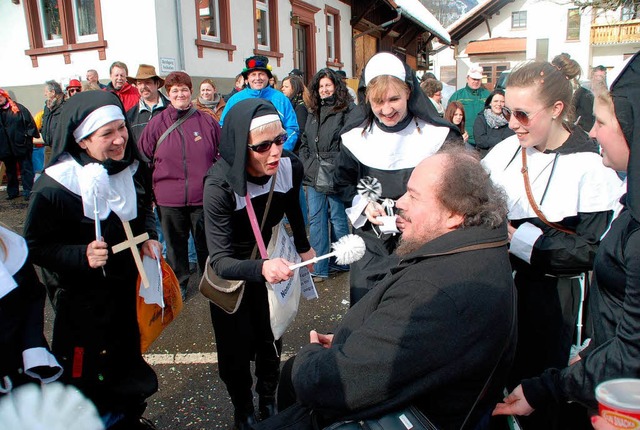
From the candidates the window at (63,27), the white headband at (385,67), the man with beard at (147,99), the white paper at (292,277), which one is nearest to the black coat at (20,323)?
the white paper at (292,277)

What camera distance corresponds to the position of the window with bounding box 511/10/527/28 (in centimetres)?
3372

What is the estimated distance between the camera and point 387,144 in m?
2.72

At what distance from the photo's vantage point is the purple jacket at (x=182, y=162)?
168 inches

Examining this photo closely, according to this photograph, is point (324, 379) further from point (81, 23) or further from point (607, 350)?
point (81, 23)

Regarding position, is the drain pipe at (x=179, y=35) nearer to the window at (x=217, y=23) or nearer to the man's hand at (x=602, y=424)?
the window at (x=217, y=23)

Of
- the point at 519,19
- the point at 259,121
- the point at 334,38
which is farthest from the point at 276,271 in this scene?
the point at 519,19

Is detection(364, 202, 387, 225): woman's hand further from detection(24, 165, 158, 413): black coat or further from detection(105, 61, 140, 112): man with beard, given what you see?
detection(105, 61, 140, 112): man with beard

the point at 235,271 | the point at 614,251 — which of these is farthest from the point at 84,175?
the point at 614,251

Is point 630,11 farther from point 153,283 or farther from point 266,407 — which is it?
point 153,283

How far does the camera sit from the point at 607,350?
4.66ft

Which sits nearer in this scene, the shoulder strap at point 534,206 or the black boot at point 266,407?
the shoulder strap at point 534,206

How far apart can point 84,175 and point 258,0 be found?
10.5m

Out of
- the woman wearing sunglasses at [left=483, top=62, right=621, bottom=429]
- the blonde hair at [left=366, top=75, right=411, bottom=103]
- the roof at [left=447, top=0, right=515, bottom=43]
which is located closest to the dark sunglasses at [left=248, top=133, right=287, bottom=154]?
the blonde hair at [left=366, top=75, right=411, bottom=103]

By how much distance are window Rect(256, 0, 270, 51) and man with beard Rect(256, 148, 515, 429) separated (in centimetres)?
1082
